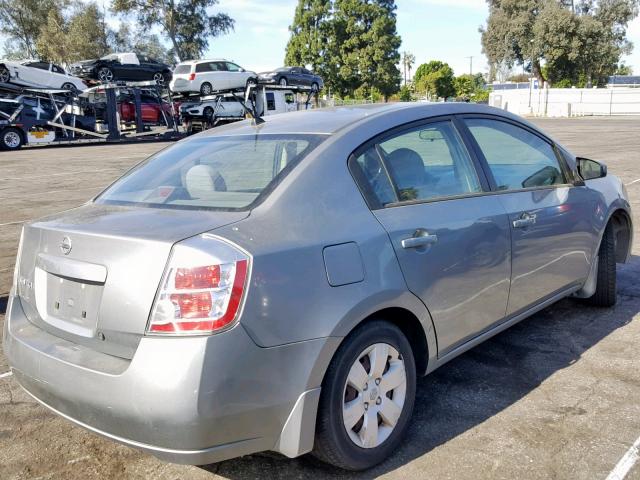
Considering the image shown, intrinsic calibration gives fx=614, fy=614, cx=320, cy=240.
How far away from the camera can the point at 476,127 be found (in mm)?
3635

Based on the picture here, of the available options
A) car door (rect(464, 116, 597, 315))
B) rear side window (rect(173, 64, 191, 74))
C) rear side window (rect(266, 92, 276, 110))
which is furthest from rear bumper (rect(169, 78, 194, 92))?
car door (rect(464, 116, 597, 315))

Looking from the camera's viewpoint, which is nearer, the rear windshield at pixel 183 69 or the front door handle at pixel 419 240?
the front door handle at pixel 419 240

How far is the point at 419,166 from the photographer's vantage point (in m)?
3.24

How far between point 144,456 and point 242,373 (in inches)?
41.0

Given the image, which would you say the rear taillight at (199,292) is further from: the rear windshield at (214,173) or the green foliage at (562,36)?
the green foliage at (562,36)

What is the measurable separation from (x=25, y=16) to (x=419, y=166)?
6314 centimetres

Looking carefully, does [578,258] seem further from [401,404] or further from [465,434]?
[401,404]

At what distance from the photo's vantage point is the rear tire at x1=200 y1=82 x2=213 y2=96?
99.6 feet

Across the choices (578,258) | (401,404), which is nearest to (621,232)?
(578,258)

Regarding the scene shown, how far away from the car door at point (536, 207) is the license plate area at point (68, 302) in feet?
7.32

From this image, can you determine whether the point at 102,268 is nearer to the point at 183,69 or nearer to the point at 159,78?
the point at 183,69

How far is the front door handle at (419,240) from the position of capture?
283cm

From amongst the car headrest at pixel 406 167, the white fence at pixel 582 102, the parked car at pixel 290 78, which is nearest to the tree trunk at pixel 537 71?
the white fence at pixel 582 102

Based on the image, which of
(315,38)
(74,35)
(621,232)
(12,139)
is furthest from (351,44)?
(621,232)
